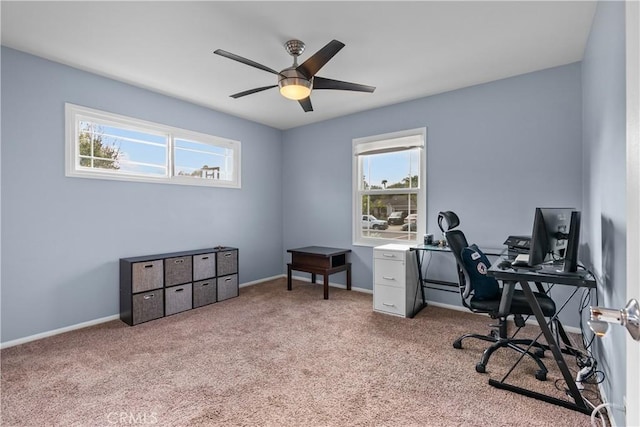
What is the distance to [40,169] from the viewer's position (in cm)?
292

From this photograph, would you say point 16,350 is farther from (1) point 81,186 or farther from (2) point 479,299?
(2) point 479,299

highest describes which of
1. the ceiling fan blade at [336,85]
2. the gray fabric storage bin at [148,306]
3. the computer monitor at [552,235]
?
the ceiling fan blade at [336,85]

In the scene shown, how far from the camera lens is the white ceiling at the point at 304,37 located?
222cm

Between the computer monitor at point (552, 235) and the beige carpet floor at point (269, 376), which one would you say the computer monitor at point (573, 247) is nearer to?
the computer monitor at point (552, 235)

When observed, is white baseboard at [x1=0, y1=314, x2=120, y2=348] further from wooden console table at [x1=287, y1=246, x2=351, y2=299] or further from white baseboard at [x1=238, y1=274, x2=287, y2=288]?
wooden console table at [x1=287, y1=246, x2=351, y2=299]

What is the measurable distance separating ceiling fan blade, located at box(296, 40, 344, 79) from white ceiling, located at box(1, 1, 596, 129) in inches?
12.1

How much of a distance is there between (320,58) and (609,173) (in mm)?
2030

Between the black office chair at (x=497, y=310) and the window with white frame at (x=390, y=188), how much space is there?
1.46 metres

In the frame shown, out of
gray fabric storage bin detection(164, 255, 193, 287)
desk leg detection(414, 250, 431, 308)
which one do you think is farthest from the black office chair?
gray fabric storage bin detection(164, 255, 193, 287)

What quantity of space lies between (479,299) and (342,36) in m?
2.42

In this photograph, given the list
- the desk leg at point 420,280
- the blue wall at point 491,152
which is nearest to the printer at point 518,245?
the blue wall at point 491,152

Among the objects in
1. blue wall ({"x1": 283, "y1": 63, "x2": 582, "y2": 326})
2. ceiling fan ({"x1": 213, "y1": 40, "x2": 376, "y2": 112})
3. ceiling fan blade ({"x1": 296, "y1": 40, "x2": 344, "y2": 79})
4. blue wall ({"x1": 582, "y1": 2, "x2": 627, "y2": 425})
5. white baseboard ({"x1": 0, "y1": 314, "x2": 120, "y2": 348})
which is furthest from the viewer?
blue wall ({"x1": 283, "y1": 63, "x2": 582, "y2": 326})

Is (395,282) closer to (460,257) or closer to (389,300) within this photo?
(389,300)

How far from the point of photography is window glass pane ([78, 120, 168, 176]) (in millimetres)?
3301
